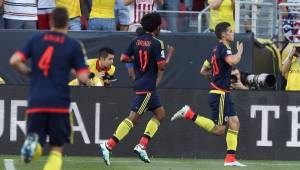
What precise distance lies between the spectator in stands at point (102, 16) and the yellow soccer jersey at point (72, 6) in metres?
0.27

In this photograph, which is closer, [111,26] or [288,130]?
[288,130]

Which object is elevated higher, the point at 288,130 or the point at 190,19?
the point at 190,19

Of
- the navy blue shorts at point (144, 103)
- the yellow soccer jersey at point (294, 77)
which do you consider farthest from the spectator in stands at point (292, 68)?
the navy blue shorts at point (144, 103)

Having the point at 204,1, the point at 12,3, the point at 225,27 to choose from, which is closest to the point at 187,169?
the point at 225,27

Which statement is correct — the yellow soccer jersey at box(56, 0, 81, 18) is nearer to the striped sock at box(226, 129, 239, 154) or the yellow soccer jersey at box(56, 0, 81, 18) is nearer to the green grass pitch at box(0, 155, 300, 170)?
the green grass pitch at box(0, 155, 300, 170)

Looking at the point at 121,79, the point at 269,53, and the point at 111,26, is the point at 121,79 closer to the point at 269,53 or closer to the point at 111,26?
the point at 111,26

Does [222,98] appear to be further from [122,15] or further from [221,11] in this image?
[122,15]

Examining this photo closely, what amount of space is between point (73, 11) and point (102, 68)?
1814mm

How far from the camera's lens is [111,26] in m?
17.9

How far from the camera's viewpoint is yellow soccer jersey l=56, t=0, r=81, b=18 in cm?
1758

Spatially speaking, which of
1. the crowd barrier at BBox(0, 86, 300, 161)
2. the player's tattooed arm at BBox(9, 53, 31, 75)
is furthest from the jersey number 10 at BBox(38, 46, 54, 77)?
the crowd barrier at BBox(0, 86, 300, 161)

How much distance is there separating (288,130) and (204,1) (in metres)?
5.76

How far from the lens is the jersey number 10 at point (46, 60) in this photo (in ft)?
33.0

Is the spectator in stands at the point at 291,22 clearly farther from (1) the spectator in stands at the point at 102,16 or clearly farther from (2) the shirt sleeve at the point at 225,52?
(2) the shirt sleeve at the point at 225,52
